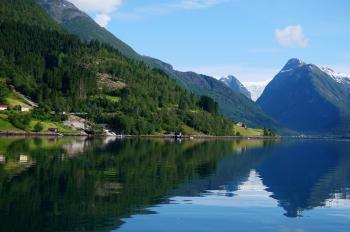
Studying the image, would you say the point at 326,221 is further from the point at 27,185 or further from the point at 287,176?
the point at 287,176

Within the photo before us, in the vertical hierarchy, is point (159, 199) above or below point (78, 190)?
below

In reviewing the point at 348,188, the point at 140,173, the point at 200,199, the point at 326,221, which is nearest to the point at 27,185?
the point at 200,199

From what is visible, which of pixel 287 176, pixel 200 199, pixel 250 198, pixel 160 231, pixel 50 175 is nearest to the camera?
pixel 160 231

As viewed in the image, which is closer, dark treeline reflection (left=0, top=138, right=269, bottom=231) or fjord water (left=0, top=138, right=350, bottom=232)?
dark treeline reflection (left=0, top=138, right=269, bottom=231)

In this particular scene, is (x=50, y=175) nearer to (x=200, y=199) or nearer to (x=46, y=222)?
(x=200, y=199)

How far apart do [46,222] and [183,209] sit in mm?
14237

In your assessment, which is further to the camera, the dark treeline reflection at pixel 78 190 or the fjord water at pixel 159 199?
the fjord water at pixel 159 199

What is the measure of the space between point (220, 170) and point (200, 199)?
38118mm

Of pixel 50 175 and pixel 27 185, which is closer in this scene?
pixel 27 185

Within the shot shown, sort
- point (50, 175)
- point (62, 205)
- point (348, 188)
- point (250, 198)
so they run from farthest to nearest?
point (348, 188) < point (50, 175) < point (250, 198) < point (62, 205)

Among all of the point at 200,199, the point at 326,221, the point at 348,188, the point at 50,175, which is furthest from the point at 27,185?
the point at 348,188

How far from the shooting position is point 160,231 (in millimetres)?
42500

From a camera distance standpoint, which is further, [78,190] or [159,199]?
[78,190]

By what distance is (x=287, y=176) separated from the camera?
9512 centimetres
